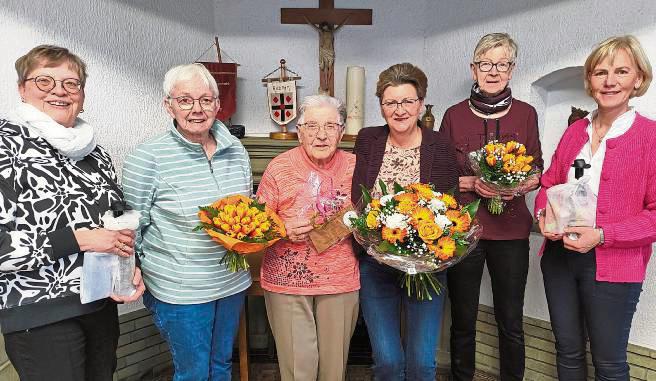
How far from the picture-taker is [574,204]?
1.79 metres

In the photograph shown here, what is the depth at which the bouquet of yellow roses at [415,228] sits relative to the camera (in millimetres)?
1615

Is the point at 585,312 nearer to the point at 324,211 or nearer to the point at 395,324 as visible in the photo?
the point at 395,324

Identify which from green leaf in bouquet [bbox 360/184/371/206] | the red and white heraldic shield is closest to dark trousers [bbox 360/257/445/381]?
green leaf in bouquet [bbox 360/184/371/206]

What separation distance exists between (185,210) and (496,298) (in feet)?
5.32

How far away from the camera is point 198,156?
191 centimetres

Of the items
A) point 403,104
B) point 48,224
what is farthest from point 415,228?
point 48,224

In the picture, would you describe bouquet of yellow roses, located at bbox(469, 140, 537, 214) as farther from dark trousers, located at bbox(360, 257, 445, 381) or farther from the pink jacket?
dark trousers, located at bbox(360, 257, 445, 381)

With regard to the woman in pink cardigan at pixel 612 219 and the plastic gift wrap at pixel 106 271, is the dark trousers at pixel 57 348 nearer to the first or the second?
the plastic gift wrap at pixel 106 271

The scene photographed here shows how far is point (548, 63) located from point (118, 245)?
259 centimetres

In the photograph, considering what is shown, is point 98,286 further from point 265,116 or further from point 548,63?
point 548,63

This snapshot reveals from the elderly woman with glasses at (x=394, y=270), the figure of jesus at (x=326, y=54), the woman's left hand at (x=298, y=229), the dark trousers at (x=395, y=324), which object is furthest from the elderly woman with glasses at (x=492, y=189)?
the figure of jesus at (x=326, y=54)

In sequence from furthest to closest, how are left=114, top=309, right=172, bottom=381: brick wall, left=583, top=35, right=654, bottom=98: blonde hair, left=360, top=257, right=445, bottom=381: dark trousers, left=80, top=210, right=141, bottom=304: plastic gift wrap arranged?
left=114, top=309, right=172, bottom=381: brick wall
left=360, top=257, right=445, bottom=381: dark trousers
left=583, top=35, right=654, bottom=98: blonde hair
left=80, top=210, right=141, bottom=304: plastic gift wrap

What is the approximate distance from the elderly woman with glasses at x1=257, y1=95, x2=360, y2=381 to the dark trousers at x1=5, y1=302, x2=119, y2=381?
71cm

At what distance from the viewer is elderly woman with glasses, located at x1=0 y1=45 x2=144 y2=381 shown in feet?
4.64
